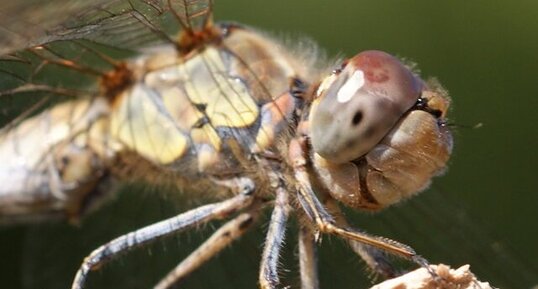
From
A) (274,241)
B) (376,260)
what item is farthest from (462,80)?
(274,241)

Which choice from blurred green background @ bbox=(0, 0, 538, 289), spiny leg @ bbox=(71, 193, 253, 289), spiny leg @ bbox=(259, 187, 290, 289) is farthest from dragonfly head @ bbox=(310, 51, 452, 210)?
blurred green background @ bbox=(0, 0, 538, 289)

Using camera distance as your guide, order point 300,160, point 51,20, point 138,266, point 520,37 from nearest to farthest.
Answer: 1. point 51,20
2. point 300,160
3. point 138,266
4. point 520,37

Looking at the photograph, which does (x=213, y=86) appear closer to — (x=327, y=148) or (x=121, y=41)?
(x=121, y=41)

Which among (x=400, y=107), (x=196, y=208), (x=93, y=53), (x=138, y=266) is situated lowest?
(x=138, y=266)

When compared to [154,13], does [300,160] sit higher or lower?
lower

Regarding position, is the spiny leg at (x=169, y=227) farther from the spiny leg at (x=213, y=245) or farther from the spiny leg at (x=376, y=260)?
Answer: the spiny leg at (x=376, y=260)

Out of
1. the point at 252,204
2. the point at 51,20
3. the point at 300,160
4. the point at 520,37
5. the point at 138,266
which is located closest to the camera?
the point at 51,20

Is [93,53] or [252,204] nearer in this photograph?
[252,204]

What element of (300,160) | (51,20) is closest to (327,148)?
(300,160)
